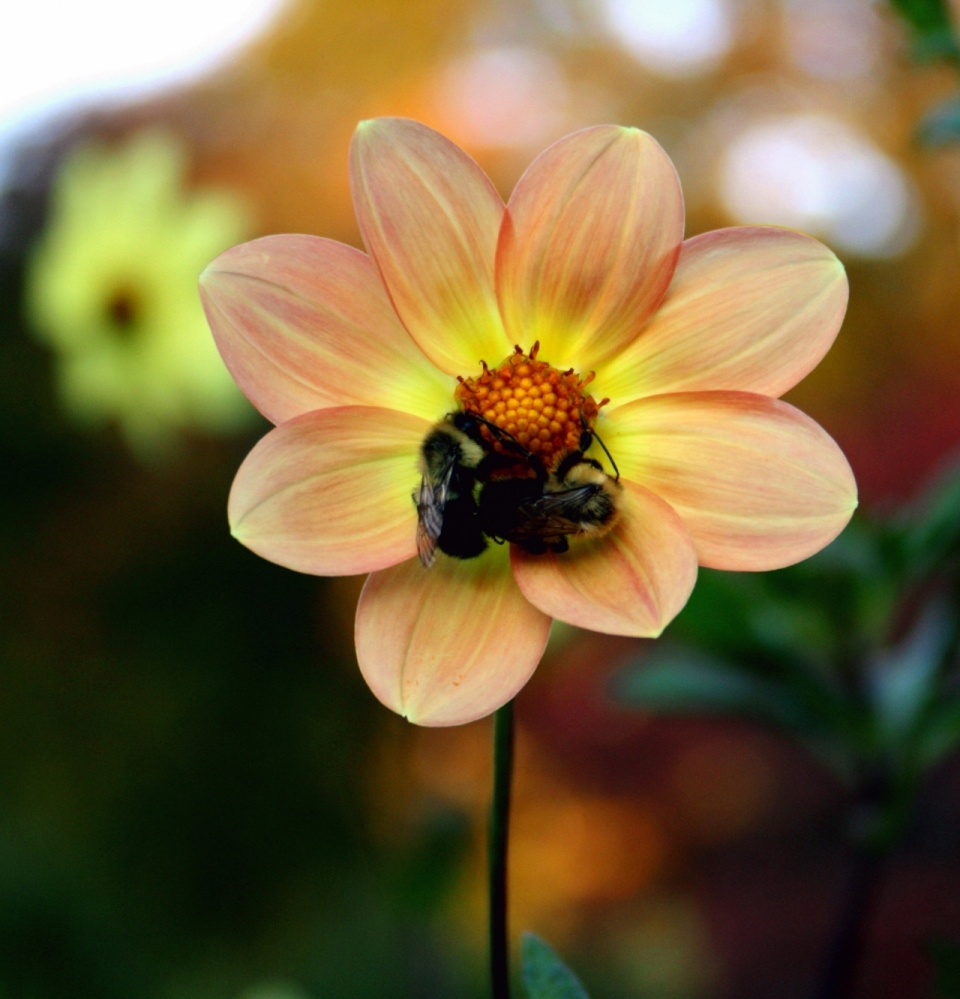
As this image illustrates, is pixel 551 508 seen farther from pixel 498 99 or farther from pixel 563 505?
pixel 498 99

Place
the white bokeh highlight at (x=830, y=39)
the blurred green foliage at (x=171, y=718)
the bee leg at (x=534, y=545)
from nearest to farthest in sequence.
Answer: the bee leg at (x=534, y=545), the blurred green foliage at (x=171, y=718), the white bokeh highlight at (x=830, y=39)

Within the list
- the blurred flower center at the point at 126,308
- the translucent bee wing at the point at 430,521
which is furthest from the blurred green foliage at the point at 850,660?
the blurred flower center at the point at 126,308

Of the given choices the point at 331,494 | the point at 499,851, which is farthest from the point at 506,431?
the point at 499,851

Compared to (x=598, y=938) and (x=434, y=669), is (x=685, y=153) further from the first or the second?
(x=434, y=669)

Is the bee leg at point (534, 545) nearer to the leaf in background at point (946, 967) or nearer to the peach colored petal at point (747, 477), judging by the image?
the peach colored petal at point (747, 477)

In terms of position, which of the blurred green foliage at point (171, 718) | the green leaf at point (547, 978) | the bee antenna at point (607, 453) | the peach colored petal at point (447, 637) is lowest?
the blurred green foliage at point (171, 718)

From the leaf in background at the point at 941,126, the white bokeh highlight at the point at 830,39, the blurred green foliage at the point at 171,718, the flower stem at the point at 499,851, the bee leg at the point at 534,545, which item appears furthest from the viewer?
the white bokeh highlight at the point at 830,39

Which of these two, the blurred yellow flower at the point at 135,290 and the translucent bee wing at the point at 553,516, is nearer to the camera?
the translucent bee wing at the point at 553,516
